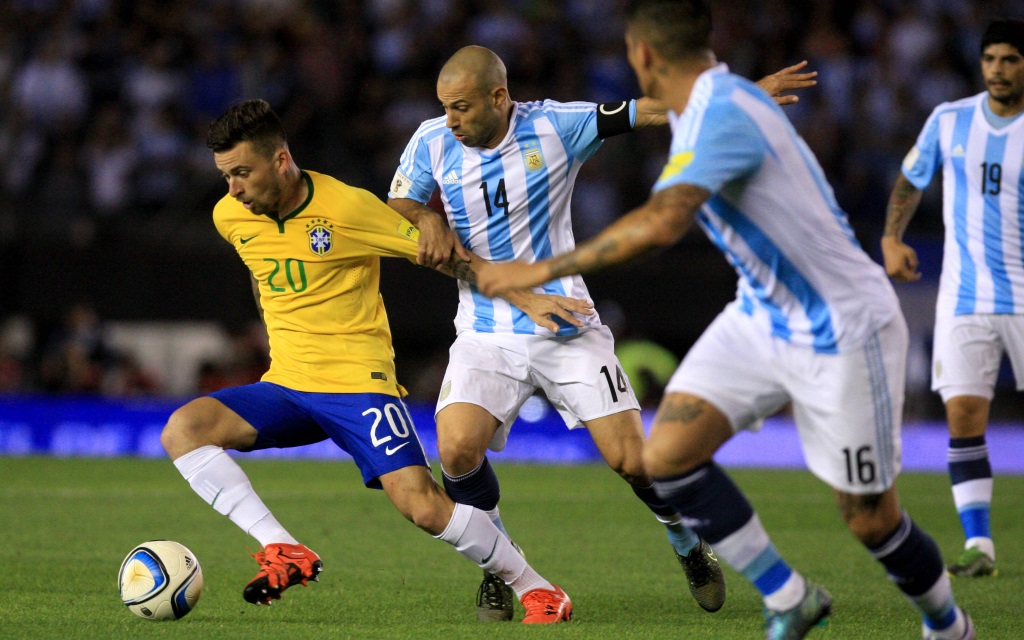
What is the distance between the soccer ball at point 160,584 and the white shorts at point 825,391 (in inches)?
81.9

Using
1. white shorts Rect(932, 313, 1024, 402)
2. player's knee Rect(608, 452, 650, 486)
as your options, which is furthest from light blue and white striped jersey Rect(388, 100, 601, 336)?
white shorts Rect(932, 313, 1024, 402)

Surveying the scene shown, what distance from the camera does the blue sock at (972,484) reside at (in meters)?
6.76

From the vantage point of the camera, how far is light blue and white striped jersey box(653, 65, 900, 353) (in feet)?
12.5

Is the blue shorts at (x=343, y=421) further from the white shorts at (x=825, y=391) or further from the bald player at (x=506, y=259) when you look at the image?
the white shorts at (x=825, y=391)

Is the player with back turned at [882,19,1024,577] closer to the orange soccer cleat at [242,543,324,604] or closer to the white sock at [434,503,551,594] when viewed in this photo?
the white sock at [434,503,551,594]

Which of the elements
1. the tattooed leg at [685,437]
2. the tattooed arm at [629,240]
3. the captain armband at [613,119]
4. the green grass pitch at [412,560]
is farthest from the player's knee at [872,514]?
the captain armband at [613,119]

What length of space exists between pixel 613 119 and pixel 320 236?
1.34m

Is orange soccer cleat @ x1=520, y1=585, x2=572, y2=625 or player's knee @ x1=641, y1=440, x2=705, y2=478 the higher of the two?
player's knee @ x1=641, y1=440, x2=705, y2=478

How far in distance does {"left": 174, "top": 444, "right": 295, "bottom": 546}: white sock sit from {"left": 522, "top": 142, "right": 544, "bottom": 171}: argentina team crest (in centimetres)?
174

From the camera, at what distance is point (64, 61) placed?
15539 millimetres

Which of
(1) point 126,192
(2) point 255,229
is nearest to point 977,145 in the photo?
(2) point 255,229

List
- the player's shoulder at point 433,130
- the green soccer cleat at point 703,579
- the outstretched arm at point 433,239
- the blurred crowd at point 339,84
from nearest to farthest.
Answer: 1. the outstretched arm at point 433,239
2. the green soccer cleat at point 703,579
3. the player's shoulder at point 433,130
4. the blurred crowd at point 339,84

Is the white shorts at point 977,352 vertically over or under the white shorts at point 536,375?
under

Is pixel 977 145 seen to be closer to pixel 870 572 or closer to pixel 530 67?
pixel 870 572
